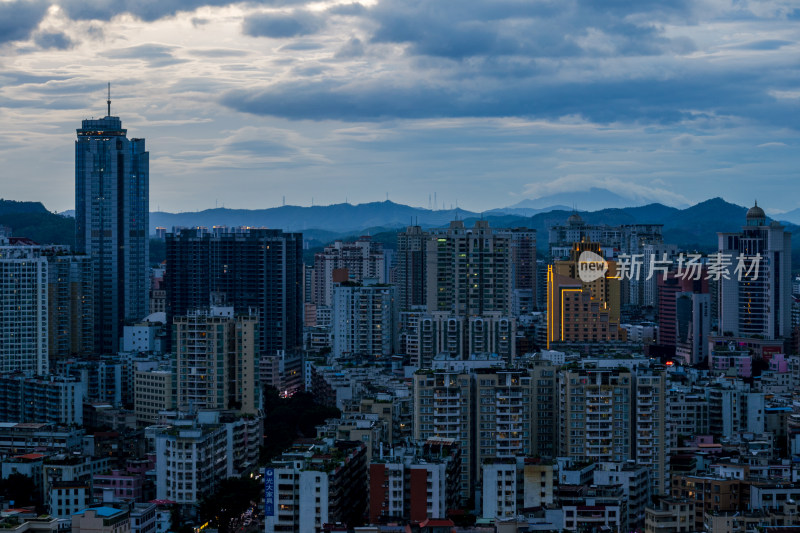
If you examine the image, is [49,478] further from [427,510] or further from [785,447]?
[785,447]

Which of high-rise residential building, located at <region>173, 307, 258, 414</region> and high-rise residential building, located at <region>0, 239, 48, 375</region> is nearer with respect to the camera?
high-rise residential building, located at <region>173, 307, 258, 414</region>

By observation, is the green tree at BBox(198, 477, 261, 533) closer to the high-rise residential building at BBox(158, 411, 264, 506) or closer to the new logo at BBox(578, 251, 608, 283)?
the high-rise residential building at BBox(158, 411, 264, 506)

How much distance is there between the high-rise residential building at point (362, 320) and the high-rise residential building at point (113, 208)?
9007 mm

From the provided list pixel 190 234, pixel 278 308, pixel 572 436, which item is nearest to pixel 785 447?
pixel 572 436

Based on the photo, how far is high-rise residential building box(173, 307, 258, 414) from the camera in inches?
1058

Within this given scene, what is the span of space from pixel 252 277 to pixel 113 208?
6193mm

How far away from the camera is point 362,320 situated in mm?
40125

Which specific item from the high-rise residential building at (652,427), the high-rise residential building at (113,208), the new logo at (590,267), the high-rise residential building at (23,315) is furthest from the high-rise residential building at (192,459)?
the new logo at (590,267)

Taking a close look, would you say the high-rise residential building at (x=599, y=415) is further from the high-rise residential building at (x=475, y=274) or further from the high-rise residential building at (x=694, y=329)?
the high-rise residential building at (x=694, y=329)

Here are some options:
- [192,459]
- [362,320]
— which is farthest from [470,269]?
[192,459]

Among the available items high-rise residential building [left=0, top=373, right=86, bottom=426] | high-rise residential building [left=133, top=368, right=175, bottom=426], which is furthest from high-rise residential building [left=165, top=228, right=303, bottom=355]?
high-rise residential building [left=133, top=368, right=175, bottom=426]

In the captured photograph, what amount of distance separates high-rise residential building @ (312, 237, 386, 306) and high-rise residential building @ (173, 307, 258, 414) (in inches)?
1270

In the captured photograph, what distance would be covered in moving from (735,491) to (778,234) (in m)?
28.4

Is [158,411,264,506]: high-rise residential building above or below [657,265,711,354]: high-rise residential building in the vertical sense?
below
